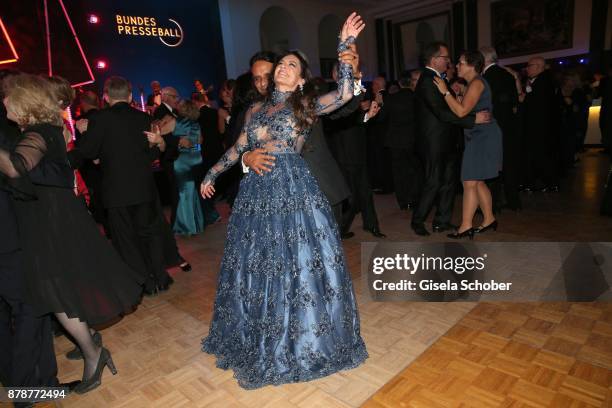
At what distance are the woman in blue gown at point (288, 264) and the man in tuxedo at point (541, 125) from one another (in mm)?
4476

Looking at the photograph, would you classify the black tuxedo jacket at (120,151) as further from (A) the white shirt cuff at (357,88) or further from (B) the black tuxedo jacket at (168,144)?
(A) the white shirt cuff at (357,88)

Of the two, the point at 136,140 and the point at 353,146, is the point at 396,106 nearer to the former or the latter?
the point at 353,146

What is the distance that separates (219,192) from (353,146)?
3248 millimetres

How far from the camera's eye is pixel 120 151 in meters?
3.05

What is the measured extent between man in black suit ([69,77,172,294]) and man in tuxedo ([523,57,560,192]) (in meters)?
4.85

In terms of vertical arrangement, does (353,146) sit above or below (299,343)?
above

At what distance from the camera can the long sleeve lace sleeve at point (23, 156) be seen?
6.02 ft

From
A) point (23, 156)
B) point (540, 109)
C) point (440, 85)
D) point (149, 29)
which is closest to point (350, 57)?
point (23, 156)

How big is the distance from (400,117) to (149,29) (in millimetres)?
6232

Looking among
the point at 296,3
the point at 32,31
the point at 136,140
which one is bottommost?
the point at 136,140

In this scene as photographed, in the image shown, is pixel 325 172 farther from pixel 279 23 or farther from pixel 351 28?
pixel 279 23

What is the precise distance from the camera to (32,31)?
7367 millimetres

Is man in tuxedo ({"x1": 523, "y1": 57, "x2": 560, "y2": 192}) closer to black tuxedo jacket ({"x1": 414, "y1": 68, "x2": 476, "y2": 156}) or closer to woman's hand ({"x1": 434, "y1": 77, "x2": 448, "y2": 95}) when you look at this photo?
black tuxedo jacket ({"x1": 414, "y1": 68, "x2": 476, "y2": 156})

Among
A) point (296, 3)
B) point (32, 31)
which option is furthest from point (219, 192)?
point (296, 3)
